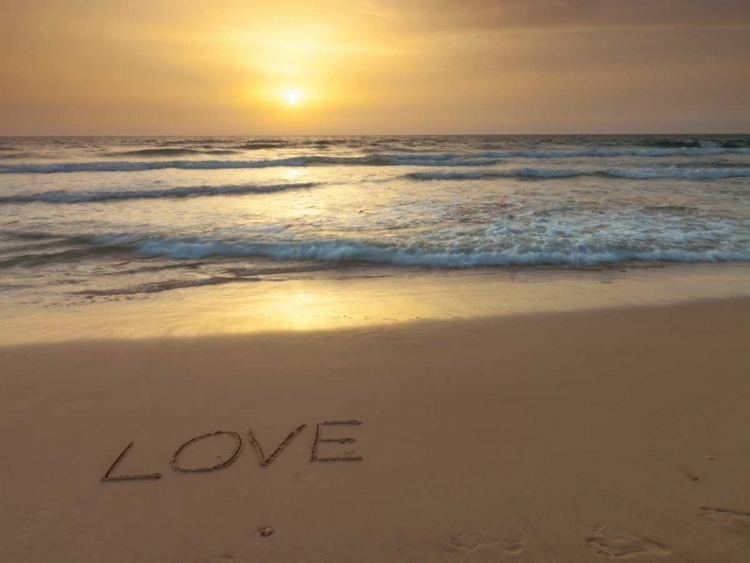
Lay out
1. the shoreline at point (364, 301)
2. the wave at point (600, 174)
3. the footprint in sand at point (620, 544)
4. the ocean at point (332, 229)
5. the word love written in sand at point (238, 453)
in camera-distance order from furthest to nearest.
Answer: the wave at point (600, 174), the ocean at point (332, 229), the shoreline at point (364, 301), the word love written in sand at point (238, 453), the footprint in sand at point (620, 544)

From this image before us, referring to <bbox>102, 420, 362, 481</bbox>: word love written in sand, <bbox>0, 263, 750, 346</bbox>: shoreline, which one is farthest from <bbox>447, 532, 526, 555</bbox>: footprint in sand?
<bbox>0, 263, 750, 346</bbox>: shoreline

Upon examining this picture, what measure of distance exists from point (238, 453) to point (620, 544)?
1.82 meters

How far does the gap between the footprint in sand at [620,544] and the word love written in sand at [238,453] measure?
43.9 inches

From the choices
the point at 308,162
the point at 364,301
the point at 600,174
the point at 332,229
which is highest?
the point at 308,162

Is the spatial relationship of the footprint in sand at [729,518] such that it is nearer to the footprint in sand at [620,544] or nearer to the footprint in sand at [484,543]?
the footprint in sand at [620,544]

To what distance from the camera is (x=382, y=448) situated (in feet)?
8.38

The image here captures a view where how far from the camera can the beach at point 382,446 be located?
2.00 metres

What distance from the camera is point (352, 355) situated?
3.67 meters

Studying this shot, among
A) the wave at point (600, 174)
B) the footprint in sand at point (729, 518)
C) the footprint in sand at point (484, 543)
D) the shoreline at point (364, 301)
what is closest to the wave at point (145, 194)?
the wave at point (600, 174)

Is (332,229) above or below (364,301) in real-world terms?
above

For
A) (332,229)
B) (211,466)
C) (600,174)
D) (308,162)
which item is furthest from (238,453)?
(308,162)

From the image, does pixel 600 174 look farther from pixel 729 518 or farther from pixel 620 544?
pixel 620 544

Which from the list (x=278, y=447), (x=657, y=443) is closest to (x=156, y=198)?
(x=278, y=447)

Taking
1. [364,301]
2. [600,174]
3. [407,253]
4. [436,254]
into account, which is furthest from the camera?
[600,174]
